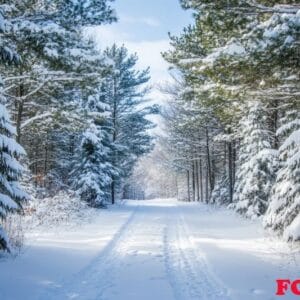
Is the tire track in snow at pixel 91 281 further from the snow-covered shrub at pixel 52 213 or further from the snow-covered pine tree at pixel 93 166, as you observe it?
the snow-covered pine tree at pixel 93 166

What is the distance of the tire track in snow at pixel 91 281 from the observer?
6183mm

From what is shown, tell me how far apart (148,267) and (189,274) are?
104 centimetres

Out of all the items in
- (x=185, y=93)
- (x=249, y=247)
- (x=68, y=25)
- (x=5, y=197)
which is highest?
(x=68, y=25)

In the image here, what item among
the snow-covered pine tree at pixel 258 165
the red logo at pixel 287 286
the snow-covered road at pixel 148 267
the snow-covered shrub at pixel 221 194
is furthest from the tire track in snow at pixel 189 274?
the snow-covered shrub at pixel 221 194

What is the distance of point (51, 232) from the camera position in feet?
42.8

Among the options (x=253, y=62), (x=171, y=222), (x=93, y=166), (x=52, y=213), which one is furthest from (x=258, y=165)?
(x=93, y=166)

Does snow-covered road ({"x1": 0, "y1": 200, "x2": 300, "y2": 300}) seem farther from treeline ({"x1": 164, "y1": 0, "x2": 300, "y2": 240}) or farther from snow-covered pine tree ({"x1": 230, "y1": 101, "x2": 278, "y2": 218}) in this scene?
snow-covered pine tree ({"x1": 230, "y1": 101, "x2": 278, "y2": 218})

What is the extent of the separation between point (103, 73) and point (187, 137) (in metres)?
22.6

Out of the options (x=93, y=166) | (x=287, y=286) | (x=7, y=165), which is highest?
(x=93, y=166)

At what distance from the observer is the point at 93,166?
964 inches

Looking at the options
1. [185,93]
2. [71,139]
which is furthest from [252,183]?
[71,139]

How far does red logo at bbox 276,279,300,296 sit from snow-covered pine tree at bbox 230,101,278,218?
382 inches

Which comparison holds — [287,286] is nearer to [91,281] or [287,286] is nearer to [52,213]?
[91,281]

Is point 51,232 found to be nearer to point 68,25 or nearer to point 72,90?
point 72,90
